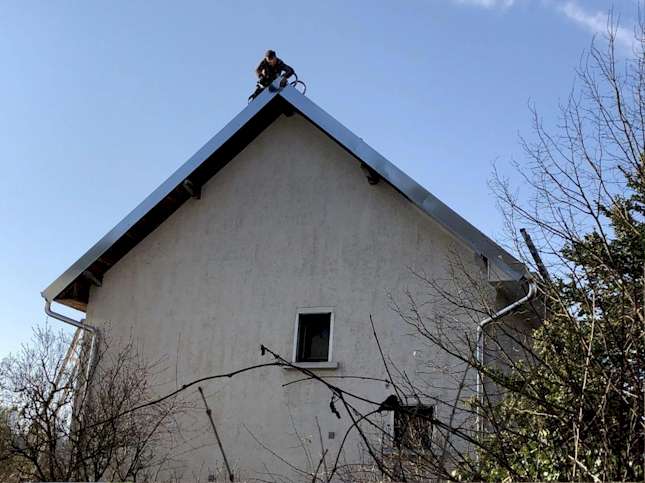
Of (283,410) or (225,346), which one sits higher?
(225,346)

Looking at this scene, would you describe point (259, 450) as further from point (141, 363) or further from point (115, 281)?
point (115, 281)

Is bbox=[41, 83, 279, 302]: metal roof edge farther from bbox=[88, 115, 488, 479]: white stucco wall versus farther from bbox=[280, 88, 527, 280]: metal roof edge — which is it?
bbox=[88, 115, 488, 479]: white stucco wall

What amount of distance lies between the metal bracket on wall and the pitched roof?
2cm

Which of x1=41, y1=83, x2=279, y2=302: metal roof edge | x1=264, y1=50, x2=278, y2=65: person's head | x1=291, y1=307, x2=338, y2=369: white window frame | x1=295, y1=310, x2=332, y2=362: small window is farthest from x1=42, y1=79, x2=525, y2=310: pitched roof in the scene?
x1=295, y1=310, x2=332, y2=362: small window

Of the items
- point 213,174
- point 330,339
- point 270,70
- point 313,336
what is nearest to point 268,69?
point 270,70

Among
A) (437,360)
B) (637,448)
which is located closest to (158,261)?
(437,360)

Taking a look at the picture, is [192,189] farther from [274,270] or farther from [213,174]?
[274,270]

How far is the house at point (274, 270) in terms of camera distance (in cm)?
1109

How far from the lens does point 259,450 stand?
11.2 m

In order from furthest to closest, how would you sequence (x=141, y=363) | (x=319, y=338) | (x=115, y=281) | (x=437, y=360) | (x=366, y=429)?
(x=115, y=281) → (x=141, y=363) → (x=319, y=338) → (x=437, y=360) → (x=366, y=429)

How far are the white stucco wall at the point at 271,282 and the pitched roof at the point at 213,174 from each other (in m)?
0.17

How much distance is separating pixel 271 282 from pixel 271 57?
3648 millimetres

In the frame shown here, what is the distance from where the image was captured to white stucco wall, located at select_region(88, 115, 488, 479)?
1120cm

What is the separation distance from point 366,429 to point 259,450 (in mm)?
2106
